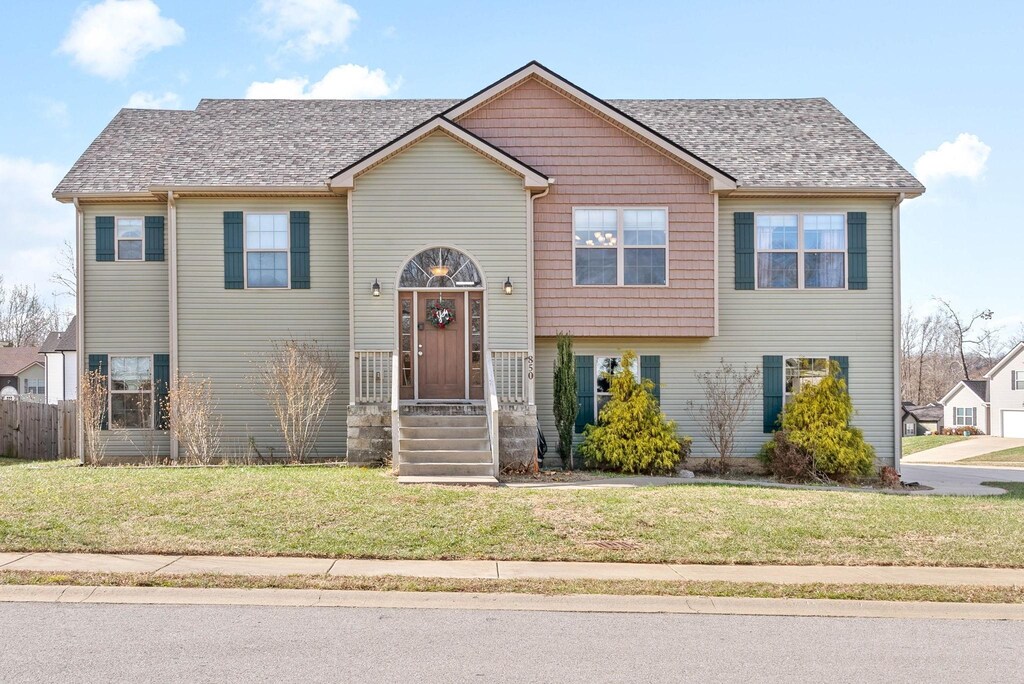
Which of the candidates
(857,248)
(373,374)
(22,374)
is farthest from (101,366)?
(22,374)

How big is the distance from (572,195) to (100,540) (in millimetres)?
10517

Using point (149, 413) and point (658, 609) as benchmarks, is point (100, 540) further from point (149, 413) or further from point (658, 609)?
point (149, 413)

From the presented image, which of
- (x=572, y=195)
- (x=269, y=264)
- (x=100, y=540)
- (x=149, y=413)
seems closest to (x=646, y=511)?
(x=100, y=540)

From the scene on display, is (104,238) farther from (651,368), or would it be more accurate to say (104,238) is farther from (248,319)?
(651,368)

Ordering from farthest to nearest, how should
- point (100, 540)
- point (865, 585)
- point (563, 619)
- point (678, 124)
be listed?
point (678, 124)
point (100, 540)
point (865, 585)
point (563, 619)

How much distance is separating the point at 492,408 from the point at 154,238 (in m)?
8.04

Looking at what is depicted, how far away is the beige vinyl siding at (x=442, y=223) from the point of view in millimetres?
15766

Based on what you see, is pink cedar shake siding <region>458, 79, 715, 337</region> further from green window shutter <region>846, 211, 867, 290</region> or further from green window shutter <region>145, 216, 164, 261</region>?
green window shutter <region>145, 216, 164, 261</region>

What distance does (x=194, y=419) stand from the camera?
15.8m

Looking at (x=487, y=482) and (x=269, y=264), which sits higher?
(x=269, y=264)

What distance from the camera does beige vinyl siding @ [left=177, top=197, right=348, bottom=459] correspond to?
1656cm

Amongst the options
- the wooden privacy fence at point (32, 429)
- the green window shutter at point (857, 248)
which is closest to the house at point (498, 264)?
the green window shutter at point (857, 248)

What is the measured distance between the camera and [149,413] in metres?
16.8

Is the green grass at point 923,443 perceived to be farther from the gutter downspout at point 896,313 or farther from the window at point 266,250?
the window at point 266,250
